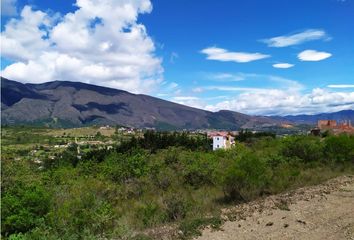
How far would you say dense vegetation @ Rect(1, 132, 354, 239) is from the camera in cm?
1105

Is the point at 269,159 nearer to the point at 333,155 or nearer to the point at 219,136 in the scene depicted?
the point at 333,155

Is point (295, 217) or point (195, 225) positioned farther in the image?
point (295, 217)

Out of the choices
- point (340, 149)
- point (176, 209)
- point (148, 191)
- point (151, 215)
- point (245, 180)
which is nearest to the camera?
point (176, 209)

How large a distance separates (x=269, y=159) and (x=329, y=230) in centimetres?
1182

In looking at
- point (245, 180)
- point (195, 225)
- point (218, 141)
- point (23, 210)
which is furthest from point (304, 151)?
point (218, 141)

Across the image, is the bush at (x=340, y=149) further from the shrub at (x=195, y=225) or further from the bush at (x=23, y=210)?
the bush at (x=23, y=210)

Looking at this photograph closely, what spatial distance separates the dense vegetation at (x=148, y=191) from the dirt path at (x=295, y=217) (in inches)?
28.0

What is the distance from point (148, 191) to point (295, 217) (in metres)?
9.96

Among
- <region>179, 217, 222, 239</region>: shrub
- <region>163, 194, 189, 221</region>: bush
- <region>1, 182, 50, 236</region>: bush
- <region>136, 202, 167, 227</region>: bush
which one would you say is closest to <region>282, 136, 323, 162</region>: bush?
<region>163, 194, 189, 221</region>: bush

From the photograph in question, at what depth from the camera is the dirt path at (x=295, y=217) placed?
10094 millimetres

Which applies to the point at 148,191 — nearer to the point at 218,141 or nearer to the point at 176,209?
the point at 176,209

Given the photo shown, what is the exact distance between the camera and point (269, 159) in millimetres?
21875

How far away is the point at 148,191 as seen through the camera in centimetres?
2008

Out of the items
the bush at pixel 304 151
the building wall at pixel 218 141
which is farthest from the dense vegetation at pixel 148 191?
the building wall at pixel 218 141
